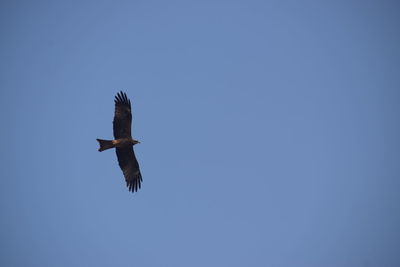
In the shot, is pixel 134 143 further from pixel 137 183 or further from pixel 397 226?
pixel 397 226

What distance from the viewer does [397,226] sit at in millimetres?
101938

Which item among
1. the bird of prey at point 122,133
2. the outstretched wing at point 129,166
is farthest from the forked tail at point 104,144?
the outstretched wing at point 129,166

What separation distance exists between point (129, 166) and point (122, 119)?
2668 mm

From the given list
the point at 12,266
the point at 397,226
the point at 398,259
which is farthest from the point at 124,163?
the point at 397,226

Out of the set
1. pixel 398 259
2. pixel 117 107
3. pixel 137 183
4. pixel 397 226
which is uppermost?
pixel 397 226

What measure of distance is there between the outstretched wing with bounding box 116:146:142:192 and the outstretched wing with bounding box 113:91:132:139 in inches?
34.7

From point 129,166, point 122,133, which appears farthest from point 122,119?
point 129,166

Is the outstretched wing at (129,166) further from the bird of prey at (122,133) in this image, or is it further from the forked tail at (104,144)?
the forked tail at (104,144)

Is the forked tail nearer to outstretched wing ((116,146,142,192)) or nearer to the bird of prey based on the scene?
the bird of prey

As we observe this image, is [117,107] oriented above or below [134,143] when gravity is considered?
above

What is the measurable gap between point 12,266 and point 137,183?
54.4 meters

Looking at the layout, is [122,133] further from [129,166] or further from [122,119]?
[129,166]

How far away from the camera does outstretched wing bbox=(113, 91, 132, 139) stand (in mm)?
17328

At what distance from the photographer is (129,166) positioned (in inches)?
741
